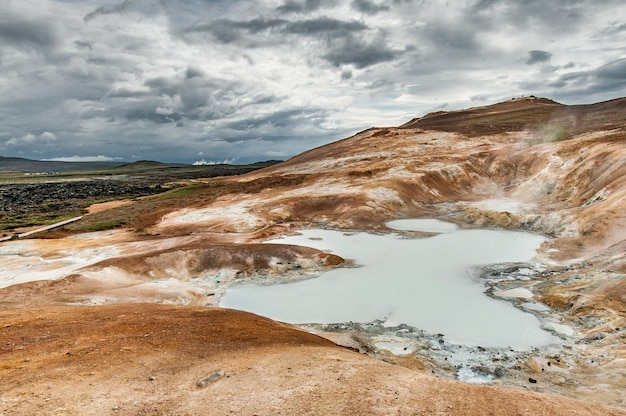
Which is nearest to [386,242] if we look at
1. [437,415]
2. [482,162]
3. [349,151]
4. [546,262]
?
[546,262]

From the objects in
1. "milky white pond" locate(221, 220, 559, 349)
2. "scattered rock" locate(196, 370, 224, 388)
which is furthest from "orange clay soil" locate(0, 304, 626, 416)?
"milky white pond" locate(221, 220, 559, 349)

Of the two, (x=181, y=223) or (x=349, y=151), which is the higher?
(x=349, y=151)

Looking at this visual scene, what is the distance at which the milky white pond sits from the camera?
21922mm

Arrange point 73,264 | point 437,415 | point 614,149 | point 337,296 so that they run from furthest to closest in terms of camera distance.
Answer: point 614,149, point 73,264, point 337,296, point 437,415

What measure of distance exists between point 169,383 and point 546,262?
98.8ft

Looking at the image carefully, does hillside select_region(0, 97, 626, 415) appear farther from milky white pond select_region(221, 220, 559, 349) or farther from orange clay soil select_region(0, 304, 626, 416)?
milky white pond select_region(221, 220, 559, 349)

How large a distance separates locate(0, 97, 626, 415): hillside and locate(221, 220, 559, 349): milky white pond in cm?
177

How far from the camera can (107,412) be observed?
1034cm

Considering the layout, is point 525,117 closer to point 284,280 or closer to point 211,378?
point 284,280

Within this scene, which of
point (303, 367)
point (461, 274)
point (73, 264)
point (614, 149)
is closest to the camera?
point (303, 367)

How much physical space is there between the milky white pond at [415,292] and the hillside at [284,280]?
5.82 feet

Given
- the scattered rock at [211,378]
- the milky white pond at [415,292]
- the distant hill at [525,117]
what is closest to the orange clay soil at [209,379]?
the scattered rock at [211,378]

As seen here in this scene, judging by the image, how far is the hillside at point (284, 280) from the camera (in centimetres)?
1127

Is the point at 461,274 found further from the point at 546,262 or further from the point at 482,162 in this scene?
the point at 482,162
